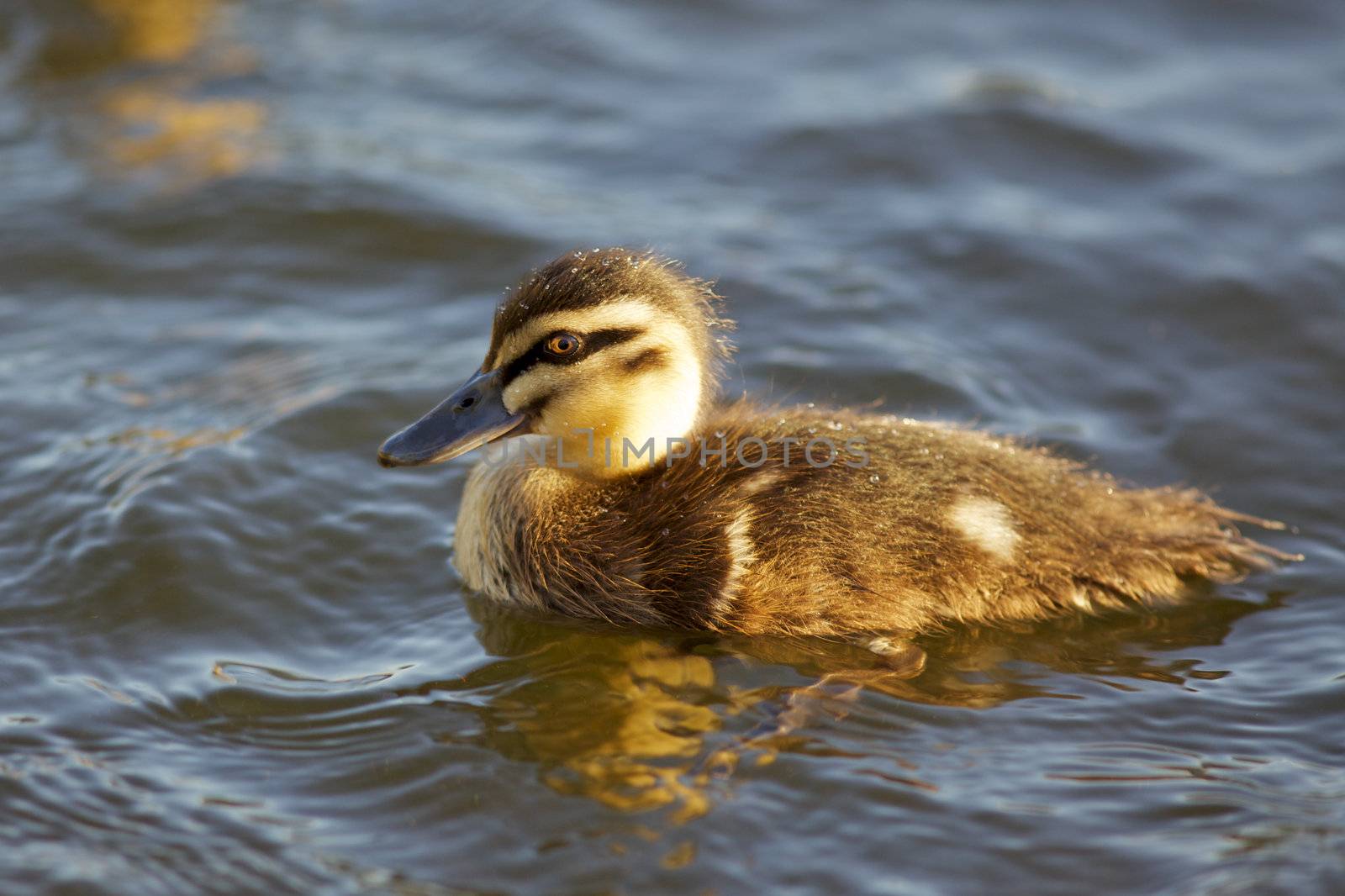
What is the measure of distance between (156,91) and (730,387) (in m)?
4.59

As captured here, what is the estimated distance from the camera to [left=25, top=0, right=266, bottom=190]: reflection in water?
26.3ft

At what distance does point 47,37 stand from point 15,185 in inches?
78.9

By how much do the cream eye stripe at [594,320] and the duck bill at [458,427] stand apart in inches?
8.0

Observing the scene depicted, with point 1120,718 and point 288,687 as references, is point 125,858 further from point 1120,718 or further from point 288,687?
point 1120,718

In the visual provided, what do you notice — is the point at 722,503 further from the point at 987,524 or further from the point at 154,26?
the point at 154,26

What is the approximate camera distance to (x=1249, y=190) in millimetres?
7754

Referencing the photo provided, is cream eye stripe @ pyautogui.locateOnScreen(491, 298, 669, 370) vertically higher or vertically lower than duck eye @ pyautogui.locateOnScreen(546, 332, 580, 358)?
higher

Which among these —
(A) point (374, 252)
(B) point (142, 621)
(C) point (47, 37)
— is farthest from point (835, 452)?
(C) point (47, 37)

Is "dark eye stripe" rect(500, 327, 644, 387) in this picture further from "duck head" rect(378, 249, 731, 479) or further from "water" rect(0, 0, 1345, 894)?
"water" rect(0, 0, 1345, 894)

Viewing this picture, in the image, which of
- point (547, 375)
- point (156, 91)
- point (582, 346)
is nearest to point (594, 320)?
point (582, 346)

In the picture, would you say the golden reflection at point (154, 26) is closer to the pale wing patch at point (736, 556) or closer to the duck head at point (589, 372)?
the duck head at point (589, 372)

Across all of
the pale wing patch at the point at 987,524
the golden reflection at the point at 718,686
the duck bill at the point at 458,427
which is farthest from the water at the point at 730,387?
the duck bill at the point at 458,427

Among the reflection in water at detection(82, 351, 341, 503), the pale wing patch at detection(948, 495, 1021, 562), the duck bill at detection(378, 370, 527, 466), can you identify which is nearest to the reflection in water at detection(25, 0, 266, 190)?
the reflection in water at detection(82, 351, 341, 503)

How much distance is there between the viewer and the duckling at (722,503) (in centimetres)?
457
